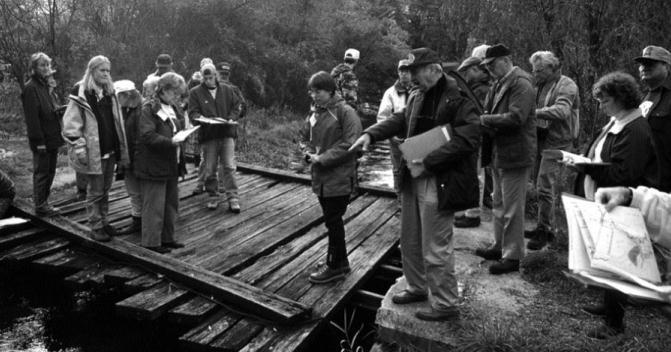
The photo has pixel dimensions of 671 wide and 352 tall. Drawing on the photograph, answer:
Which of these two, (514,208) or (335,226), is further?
(335,226)

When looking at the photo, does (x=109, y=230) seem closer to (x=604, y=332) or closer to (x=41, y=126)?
(x=41, y=126)

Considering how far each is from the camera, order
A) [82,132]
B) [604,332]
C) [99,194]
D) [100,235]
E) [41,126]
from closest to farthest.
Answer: [604,332] → [82,132] → [100,235] → [99,194] → [41,126]

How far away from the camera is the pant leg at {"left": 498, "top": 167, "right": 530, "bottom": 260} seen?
419 centimetres

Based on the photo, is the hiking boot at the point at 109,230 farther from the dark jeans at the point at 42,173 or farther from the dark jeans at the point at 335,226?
the dark jeans at the point at 335,226

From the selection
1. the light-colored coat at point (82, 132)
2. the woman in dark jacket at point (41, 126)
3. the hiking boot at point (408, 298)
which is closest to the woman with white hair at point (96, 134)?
the light-colored coat at point (82, 132)

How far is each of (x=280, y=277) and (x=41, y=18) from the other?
9.52 m

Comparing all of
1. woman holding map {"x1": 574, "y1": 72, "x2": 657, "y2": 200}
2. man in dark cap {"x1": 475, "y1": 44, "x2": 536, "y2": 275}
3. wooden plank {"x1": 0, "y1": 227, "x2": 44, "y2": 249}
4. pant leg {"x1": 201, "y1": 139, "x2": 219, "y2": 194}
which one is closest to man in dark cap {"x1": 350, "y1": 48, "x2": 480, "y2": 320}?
woman holding map {"x1": 574, "y1": 72, "x2": 657, "y2": 200}

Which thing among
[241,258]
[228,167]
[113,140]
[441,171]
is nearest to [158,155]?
[113,140]

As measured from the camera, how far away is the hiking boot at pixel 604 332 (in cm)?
317

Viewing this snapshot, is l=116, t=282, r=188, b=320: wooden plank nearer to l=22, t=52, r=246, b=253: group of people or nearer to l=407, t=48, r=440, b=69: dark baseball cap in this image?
l=22, t=52, r=246, b=253: group of people

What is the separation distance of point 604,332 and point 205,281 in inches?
123

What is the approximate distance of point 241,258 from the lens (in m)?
4.97

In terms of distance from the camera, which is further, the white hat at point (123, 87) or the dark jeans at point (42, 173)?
the dark jeans at point (42, 173)

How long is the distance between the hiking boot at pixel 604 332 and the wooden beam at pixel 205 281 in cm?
207
